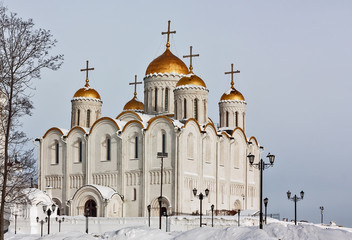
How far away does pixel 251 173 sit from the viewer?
6256 cm

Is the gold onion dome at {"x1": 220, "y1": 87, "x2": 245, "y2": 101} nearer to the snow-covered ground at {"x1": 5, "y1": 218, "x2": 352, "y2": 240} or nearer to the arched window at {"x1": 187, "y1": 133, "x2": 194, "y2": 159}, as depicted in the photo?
the arched window at {"x1": 187, "y1": 133, "x2": 194, "y2": 159}

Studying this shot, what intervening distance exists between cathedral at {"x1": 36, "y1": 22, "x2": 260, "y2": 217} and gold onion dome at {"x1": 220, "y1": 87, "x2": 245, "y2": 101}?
0.09m

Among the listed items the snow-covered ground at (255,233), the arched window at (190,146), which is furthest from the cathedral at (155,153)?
the snow-covered ground at (255,233)

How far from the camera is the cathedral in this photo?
53.1m

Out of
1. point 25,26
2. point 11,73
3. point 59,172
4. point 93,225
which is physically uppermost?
point 25,26

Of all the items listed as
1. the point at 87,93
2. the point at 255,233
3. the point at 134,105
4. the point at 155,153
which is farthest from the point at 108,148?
the point at 255,233

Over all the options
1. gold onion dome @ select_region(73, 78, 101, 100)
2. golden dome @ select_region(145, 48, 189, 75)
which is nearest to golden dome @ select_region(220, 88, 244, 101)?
Result: golden dome @ select_region(145, 48, 189, 75)

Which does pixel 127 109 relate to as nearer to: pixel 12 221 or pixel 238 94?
pixel 238 94

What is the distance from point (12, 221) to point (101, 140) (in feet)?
32.6

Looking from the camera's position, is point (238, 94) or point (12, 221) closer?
point (12, 221)

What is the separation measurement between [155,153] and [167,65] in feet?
29.8

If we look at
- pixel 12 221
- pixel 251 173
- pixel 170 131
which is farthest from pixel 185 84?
pixel 12 221

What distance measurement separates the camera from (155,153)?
5334 cm

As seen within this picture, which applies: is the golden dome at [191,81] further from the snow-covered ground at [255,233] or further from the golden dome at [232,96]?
the snow-covered ground at [255,233]
